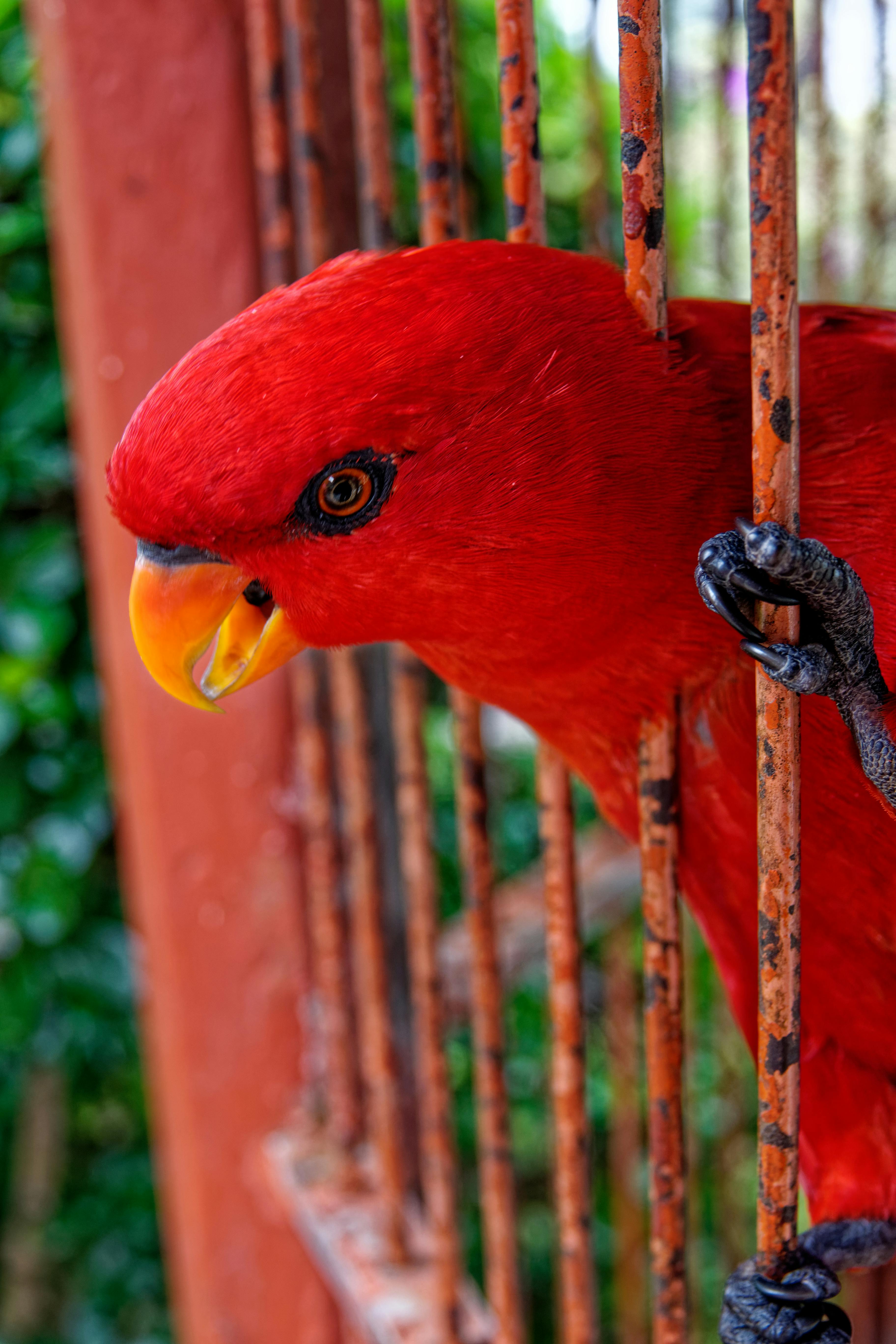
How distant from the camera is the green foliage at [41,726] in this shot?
1386mm

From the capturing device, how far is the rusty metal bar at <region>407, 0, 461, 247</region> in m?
0.63

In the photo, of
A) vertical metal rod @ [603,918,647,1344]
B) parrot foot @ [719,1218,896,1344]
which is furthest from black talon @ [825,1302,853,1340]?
vertical metal rod @ [603,918,647,1344]

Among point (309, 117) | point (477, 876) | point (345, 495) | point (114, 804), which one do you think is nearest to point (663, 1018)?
point (477, 876)

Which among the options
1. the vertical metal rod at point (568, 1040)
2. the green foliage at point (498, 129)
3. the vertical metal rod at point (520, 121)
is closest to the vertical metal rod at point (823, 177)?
the green foliage at point (498, 129)

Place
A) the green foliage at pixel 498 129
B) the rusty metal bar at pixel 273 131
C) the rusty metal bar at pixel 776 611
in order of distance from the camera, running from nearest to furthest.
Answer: the rusty metal bar at pixel 776 611 < the rusty metal bar at pixel 273 131 < the green foliage at pixel 498 129

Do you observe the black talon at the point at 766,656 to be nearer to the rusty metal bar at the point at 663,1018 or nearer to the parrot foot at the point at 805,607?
the parrot foot at the point at 805,607

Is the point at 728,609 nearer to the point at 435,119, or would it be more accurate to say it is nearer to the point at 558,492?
the point at 558,492

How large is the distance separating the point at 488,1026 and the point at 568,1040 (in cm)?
12

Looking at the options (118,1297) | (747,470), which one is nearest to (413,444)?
(747,470)

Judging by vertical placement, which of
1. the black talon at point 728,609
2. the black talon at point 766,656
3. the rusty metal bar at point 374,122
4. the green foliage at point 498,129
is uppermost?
the green foliage at point 498,129

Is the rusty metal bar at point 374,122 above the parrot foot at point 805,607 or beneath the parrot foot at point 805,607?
above

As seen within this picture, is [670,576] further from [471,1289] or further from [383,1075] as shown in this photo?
[471,1289]

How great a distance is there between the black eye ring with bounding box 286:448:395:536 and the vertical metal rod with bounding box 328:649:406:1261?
435mm

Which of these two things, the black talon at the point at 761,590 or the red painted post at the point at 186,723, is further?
the red painted post at the point at 186,723
